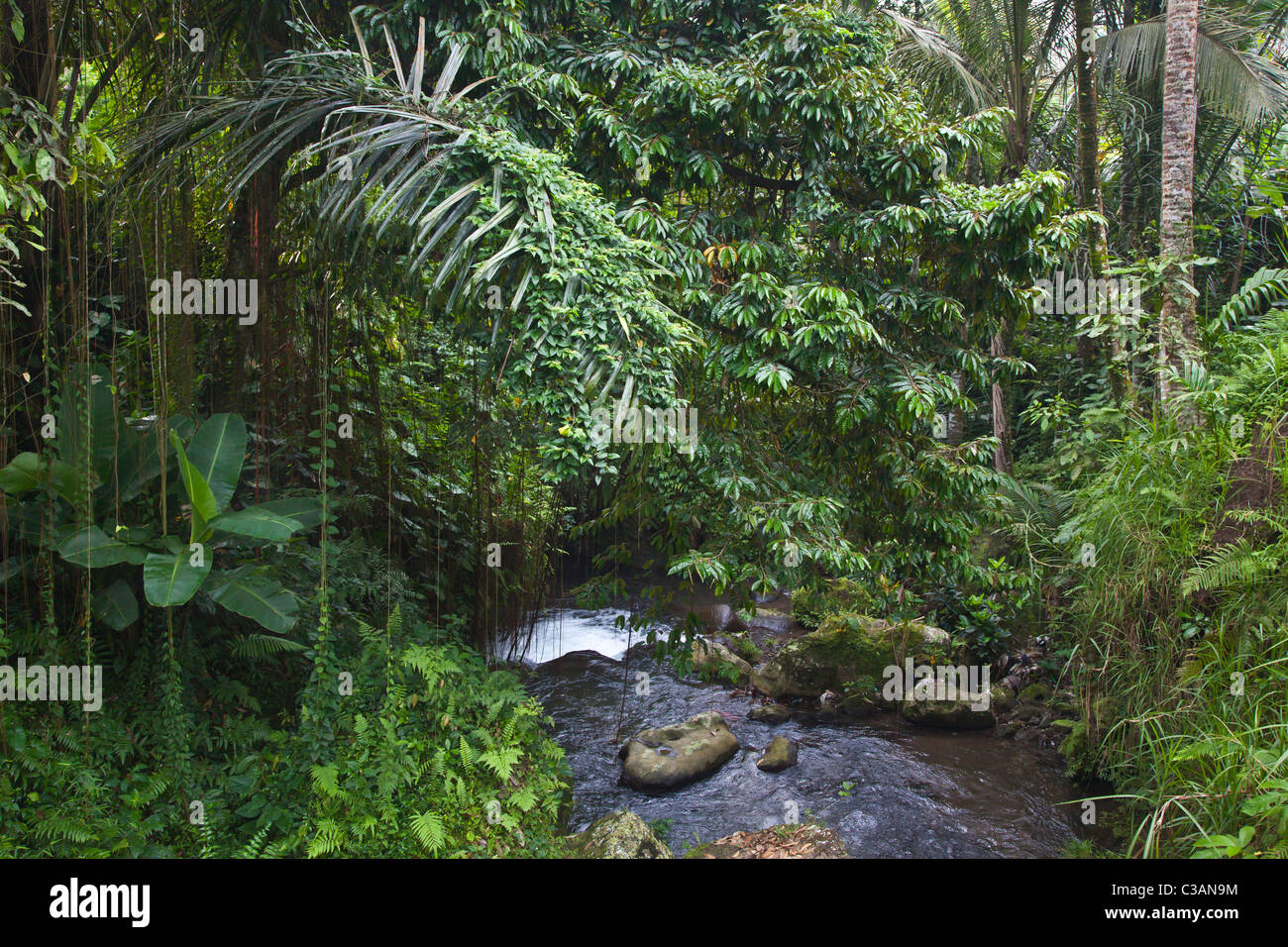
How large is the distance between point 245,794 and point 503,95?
3.86m

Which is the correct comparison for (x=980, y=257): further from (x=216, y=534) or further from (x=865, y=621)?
(x=216, y=534)

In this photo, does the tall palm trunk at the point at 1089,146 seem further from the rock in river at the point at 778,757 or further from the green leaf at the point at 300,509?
the green leaf at the point at 300,509

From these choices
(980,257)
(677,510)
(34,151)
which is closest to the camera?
(34,151)

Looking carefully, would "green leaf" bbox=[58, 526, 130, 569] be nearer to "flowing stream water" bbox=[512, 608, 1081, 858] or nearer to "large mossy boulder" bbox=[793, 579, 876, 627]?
"flowing stream water" bbox=[512, 608, 1081, 858]


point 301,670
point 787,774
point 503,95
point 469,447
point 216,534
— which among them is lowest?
point 787,774

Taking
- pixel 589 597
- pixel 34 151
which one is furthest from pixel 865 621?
pixel 34 151

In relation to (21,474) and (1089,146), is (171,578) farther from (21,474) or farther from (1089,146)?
(1089,146)

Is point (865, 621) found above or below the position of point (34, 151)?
below

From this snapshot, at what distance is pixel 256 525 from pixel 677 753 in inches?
147

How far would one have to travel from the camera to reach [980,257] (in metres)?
4.93

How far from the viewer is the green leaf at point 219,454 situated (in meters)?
3.93
